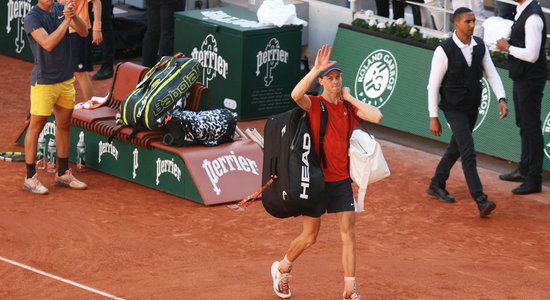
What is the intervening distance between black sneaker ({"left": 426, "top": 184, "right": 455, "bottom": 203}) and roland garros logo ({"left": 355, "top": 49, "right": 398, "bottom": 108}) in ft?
8.05

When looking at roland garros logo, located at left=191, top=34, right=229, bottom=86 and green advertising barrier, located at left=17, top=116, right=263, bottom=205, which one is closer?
green advertising barrier, located at left=17, top=116, right=263, bottom=205

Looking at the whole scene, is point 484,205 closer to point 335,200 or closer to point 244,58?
point 335,200

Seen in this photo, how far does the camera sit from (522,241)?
39.2 ft

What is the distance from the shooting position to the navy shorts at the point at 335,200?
31.9 feet

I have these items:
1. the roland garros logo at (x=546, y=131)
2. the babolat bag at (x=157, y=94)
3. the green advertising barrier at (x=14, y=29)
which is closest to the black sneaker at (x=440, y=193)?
the roland garros logo at (x=546, y=131)

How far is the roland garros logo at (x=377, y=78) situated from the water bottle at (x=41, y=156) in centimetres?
413

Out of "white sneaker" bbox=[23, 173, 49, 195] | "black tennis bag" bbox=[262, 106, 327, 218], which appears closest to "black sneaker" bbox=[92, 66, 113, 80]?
"white sneaker" bbox=[23, 173, 49, 195]

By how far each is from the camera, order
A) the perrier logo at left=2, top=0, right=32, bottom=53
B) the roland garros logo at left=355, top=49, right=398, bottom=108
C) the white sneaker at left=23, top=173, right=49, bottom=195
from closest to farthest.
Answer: the white sneaker at left=23, top=173, right=49, bottom=195 < the roland garros logo at left=355, top=49, right=398, bottom=108 < the perrier logo at left=2, top=0, right=32, bottom=53

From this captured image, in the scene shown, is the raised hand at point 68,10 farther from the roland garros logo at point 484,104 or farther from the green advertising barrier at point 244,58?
the roland garros logo at point 484,104

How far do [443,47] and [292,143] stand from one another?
3.39 meters

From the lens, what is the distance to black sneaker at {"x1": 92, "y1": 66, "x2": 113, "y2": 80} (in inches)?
721

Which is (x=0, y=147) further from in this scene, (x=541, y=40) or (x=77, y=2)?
(x=541, y=40)

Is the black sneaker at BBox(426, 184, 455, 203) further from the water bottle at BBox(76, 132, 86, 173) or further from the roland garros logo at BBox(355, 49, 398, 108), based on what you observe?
the water bottle at BBox(76, 132, 86, 173)

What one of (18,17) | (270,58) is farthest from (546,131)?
(18,17)
